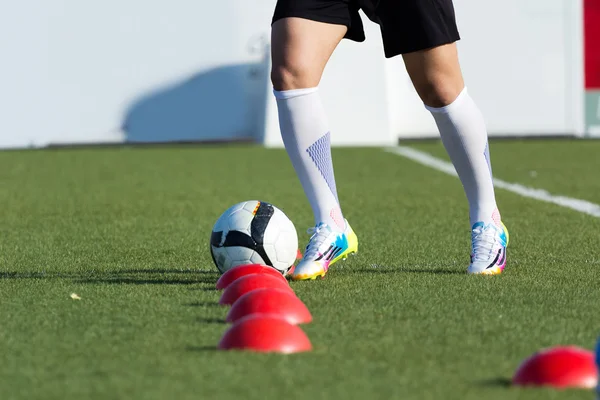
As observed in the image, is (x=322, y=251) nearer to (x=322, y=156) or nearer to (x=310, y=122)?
(x=322, y=156)

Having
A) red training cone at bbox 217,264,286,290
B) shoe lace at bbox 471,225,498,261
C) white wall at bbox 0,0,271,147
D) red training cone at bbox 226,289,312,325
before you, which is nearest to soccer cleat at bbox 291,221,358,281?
red training cone at bbox 217,264,286,290

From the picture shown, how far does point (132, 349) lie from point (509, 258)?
2.28 m

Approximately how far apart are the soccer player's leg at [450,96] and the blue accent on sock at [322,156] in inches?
15.9

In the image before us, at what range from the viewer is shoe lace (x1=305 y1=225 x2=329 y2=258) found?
14.0ft

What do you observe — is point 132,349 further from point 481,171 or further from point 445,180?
point 445,180

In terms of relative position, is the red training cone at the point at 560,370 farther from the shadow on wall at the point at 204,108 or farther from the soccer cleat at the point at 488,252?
the shadow on wall at the point at 204,108

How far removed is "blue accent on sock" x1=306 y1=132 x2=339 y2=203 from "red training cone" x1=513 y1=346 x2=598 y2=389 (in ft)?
6.81

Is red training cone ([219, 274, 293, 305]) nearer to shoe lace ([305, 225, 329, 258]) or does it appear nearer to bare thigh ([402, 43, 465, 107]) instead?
shoe lace ([305, 225, 329, 258])

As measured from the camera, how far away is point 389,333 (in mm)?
3088

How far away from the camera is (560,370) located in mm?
2355

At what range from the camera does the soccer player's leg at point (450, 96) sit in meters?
4.18

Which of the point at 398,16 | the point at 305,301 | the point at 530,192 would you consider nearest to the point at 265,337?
the point at 305,301

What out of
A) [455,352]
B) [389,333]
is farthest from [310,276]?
[455,352]

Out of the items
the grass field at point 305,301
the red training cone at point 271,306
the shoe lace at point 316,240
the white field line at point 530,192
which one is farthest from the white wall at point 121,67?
the red training cone at point 271,306
